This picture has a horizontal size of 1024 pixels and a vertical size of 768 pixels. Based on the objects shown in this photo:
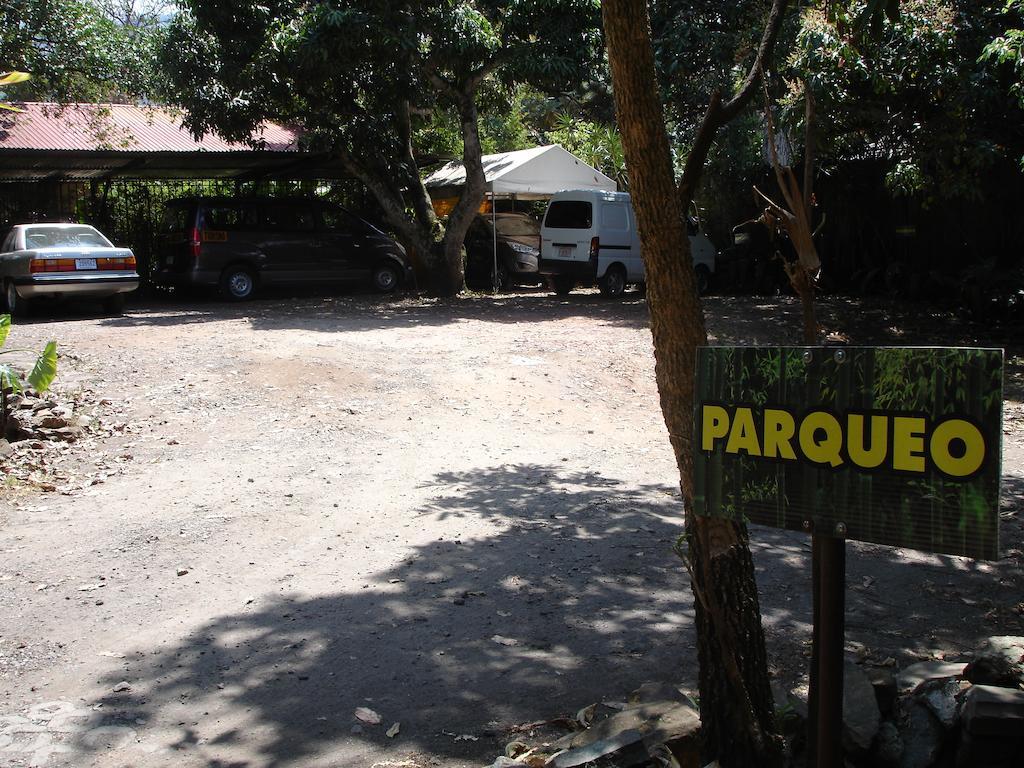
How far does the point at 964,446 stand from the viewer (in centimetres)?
230

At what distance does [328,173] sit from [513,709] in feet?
62.9

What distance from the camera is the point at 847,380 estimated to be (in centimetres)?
249

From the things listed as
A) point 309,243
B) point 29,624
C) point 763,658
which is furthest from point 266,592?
point 309,243

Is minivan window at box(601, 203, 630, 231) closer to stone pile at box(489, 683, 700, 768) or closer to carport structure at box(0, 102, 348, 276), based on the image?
carport structure at box(0, 102, 348, 276)

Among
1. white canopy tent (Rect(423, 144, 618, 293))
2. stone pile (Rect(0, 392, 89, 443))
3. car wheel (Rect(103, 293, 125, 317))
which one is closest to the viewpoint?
stone pile (Rect(0, 392, 89, 443))

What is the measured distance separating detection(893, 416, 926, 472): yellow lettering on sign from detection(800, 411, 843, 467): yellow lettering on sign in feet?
0.45

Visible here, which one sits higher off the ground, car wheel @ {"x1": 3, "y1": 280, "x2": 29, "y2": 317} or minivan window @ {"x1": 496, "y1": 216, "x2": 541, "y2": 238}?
minivan window @ {"x1": 496, "y1": 216, "x2": 541, "y2": 238}

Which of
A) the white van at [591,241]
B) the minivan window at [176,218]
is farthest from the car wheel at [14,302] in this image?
the white van at [591,241]

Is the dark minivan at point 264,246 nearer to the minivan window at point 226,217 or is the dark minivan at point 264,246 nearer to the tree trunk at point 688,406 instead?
the minivan window at point 226,217

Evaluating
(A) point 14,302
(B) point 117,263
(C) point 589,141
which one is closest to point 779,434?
(B) point 117,263

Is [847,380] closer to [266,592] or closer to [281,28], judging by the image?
[266,592]

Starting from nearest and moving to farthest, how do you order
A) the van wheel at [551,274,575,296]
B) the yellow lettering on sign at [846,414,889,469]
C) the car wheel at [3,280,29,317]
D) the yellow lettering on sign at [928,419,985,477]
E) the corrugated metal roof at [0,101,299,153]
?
the yellow lettering on sign at [928,419,985,477]
the yellow lettering on sign at [846,414,889,469]
the car wheel at [3,280,29,317]
the corrugated metal roof at [0,101,299,153]
the van wheel at [551,274,575,296]

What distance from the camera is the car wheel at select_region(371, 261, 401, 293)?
20.0 m

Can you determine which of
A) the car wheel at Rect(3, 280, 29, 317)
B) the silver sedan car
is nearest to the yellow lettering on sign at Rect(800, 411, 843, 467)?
the silver sedan car
